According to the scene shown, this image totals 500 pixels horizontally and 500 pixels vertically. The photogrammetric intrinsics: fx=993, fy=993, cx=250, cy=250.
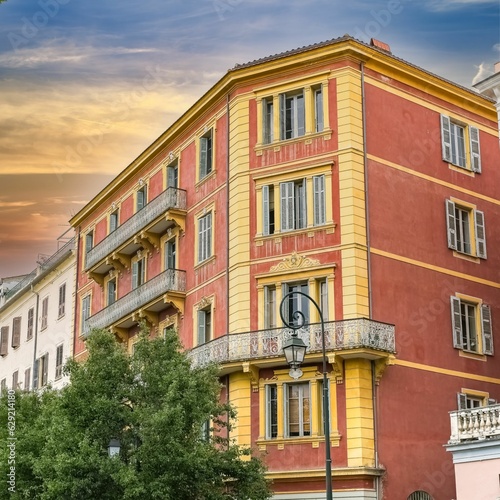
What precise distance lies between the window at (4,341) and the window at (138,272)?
60.3 feet

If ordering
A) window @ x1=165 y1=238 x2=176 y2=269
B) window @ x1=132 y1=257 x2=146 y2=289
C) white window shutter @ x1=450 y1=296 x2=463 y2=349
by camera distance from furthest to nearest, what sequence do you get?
window @ x1=132 y1=257 x2=146 y2=289 → window @ x1=165 y1=238 x2=176 y2=269 → white window shutter @ x1=450 y1=296 x2=463 y2=349

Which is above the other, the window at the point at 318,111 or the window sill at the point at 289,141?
the window at the point at 318,111

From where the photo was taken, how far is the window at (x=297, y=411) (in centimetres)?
3048

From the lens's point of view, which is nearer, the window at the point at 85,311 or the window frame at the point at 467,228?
the window frame at the point at 467,228

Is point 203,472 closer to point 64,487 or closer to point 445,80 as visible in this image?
point 64,487

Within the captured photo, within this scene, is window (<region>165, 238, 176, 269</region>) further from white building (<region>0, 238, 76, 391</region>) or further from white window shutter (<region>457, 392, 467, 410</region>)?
white window shutter (<region>457, 392, 467, 410</region>)

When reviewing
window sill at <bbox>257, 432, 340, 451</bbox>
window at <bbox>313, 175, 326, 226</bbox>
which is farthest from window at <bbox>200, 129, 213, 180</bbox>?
window sill at <bbox>257, 432, 340, 451</bbox>

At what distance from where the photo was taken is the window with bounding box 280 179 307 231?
32.2 metres

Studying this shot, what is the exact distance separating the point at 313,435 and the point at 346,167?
8.53m

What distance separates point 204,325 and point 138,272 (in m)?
6.86

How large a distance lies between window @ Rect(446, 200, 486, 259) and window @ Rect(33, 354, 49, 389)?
2386cm

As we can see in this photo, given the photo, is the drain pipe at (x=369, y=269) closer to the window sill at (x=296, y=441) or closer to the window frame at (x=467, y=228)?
the window sill at (x=296, y=441)

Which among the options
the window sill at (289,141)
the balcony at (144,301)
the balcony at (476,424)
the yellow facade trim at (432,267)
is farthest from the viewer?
the balcony at (144,301)

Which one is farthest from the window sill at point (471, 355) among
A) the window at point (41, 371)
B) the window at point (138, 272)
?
the window at point (41, 371)
